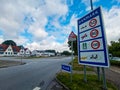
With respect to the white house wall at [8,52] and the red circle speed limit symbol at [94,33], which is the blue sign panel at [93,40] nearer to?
the red circle speed limit symbol at [94,33]

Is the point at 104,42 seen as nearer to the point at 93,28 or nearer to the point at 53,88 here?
the point at 93,28

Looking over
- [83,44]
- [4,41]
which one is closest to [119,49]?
[83,44]

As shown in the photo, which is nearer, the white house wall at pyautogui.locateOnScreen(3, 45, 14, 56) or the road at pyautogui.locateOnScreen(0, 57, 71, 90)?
the road at pyautogui.locateOnScreen(0, 57, 71, 90)

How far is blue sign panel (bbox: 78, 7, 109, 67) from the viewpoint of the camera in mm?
7137

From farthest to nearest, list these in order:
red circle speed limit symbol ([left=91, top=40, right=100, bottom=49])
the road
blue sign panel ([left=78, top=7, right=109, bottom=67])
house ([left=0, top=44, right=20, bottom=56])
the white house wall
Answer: the white house wall
house ([left=0, top=44, right=20, bottom=56])
the road
red circle speed limit symbol ([left=91, top=40, right=100, bottom=49])
blue sign panel ([left=78, top=7, right=109, bottom=67])

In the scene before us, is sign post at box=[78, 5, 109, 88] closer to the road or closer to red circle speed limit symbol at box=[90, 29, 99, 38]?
red circle speed limit symbol at box=[90, 29, 99, 38]

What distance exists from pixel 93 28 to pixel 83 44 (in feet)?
4.46

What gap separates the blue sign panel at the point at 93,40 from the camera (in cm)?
714

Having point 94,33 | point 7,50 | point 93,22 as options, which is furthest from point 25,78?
point 7,50

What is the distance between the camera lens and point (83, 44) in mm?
8875

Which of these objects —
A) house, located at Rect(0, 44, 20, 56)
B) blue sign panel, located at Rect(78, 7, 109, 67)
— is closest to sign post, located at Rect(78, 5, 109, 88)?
blue sign panel, located at Rect(78, 7, 109, 67)

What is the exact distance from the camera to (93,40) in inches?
309

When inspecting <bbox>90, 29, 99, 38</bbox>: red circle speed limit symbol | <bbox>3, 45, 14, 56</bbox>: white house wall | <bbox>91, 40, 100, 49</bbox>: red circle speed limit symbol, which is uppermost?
<bbox>3, 45, 14, 56</bbox>: white house wall

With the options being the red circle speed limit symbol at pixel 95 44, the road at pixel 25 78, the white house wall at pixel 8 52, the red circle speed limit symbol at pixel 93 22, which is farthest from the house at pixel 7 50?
the red circle speed limit symbol at pixel 95 44
